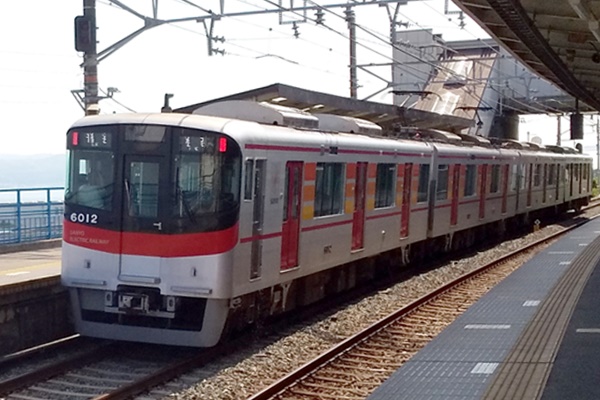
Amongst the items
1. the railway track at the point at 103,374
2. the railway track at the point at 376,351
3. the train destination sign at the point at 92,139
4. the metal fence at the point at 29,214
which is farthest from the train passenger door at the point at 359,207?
the metal fence at the point at 29,214

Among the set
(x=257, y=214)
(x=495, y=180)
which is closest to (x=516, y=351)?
(x=257, y=214)

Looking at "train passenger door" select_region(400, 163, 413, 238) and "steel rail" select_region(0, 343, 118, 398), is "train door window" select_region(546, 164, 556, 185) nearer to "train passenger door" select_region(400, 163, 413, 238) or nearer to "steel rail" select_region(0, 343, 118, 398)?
"train passenger door" select_region(400, 163, 413, 238)

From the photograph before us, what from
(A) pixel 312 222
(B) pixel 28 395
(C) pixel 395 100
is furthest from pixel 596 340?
(C) pixel 395 100

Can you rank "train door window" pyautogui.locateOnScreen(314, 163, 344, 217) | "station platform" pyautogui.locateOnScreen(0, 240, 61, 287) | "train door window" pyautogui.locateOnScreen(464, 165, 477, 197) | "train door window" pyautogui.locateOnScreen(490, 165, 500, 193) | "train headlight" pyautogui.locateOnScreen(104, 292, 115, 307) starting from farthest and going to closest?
"train door window" pyautogui.locateOnScreen(490, 165, 500, 193) < "train door window" pyautogui.locateOnScreen(464, 165, 477, 197) < "train door window" pyautogui.locateOnScreen(314, 163, 344, 217) < "station platform" pyautogui.locateOnScreen(0, 240, 61, 287) < "train headlight" pyautogui.locateOnScreen(104, 292, 115, 307)

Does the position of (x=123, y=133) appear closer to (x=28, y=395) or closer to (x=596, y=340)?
(x=28, y=395)

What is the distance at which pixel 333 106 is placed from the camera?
660 inches

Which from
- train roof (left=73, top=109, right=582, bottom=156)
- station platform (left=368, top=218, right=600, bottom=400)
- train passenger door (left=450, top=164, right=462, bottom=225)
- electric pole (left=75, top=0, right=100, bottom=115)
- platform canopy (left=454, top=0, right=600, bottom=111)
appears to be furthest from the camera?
train passenger door (left=450, top=164, right=462, bottom=225)

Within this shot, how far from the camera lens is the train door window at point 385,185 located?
15.2 m

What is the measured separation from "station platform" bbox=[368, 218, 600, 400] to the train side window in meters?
2.38

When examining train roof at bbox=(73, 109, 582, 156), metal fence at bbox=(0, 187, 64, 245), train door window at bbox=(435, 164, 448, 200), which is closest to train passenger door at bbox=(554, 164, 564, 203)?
train door window at bbox=(435, 164, 448, 200)

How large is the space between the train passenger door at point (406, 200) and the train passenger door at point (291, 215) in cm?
501

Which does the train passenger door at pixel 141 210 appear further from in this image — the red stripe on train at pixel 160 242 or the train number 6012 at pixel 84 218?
the train number 6012 at pixel 84 218

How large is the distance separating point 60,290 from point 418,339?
4172 millimetres

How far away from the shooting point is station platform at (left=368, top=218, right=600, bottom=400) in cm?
838
